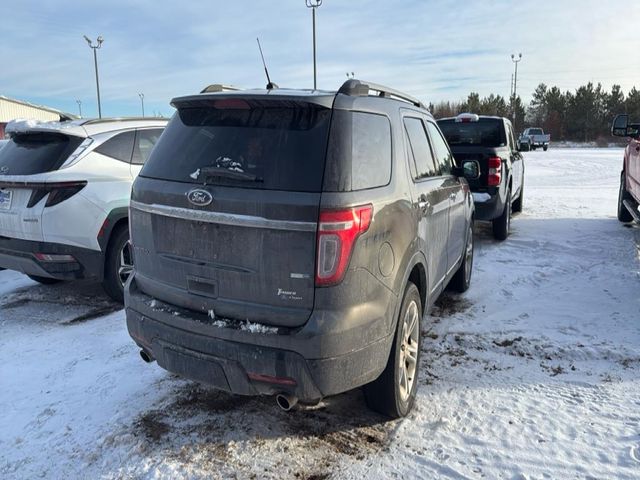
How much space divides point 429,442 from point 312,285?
124 cm

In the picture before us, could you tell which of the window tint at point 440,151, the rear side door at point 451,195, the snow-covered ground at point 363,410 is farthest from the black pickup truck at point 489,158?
the window tint at point 440,151

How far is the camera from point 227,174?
8.75 feet

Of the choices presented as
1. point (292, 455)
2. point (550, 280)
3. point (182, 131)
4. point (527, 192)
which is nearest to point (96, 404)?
point (292, 455)

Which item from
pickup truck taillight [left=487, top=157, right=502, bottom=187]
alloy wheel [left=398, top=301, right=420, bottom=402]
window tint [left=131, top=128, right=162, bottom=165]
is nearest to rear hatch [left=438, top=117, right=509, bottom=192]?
pickup truck taillight [left=487, top=157, right=502, bottom=187]

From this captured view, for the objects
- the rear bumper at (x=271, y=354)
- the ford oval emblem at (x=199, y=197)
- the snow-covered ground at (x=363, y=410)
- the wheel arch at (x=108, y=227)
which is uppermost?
the ford oval emblem at (x=199, y=197)

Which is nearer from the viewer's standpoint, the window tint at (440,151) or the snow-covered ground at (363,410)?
the snow-covered ground at (363,410)

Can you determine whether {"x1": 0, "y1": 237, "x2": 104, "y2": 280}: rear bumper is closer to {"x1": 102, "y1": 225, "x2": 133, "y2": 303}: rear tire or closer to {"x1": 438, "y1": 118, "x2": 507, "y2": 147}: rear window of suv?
{"x1": 102, "y1": 225, "x2": 133, "y2": 303}: rear tire

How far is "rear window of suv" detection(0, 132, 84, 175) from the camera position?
4.84m

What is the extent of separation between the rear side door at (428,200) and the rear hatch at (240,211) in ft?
3.29

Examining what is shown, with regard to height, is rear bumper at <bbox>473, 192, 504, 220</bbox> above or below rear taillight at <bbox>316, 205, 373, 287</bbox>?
below

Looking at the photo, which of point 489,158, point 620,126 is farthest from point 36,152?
point 620,126

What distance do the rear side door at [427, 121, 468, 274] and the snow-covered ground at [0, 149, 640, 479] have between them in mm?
696

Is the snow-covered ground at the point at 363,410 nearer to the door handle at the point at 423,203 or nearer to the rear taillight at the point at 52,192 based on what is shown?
the rear taillight at the point at 52,192

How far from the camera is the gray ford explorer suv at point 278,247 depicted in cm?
252
